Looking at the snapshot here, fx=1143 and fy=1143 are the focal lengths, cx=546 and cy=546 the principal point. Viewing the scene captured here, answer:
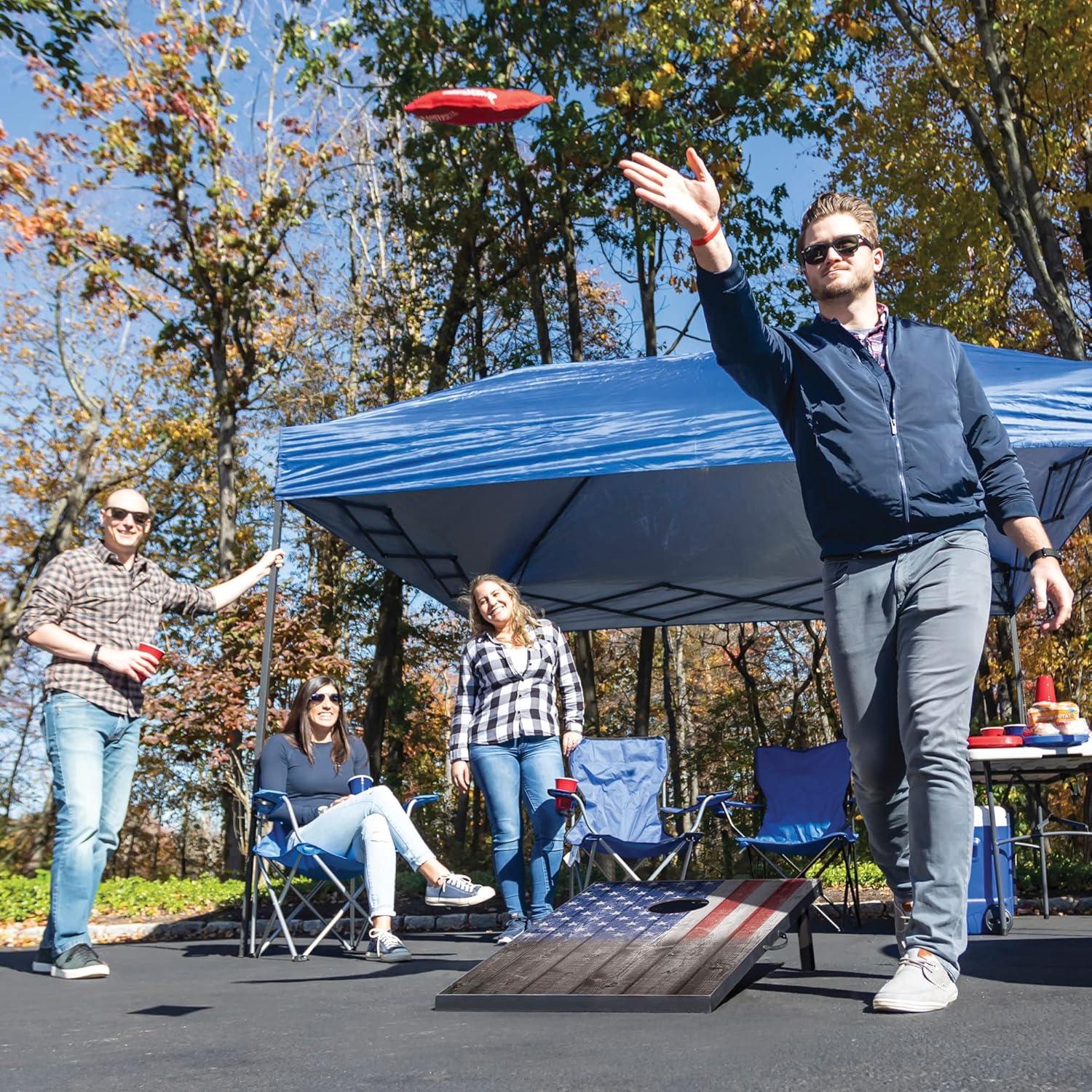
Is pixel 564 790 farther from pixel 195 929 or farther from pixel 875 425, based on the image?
pixel 195 929

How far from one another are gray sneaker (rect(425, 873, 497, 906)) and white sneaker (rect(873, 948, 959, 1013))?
132cm

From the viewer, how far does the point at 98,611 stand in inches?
145

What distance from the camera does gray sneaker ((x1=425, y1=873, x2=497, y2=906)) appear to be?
3.12m

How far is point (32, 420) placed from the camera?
1503 cm

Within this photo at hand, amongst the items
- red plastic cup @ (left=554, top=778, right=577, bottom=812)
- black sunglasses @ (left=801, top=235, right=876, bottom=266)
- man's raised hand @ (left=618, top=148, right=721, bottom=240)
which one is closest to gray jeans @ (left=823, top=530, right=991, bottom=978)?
black sunglasses @ (left=801, top=235, right=876, bottom=266)

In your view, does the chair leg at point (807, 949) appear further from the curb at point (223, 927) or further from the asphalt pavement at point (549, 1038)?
the curb at point (223, 927)

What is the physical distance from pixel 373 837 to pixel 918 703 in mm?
2261

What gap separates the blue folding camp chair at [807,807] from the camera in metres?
4.93

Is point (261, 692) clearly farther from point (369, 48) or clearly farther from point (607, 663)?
point (607, 663)

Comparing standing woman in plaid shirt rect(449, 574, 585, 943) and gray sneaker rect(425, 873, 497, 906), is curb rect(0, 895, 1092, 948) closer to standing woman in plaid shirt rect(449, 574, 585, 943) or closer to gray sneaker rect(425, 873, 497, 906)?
standing woman in plaid shirt rect(449, 574, 585, 943)

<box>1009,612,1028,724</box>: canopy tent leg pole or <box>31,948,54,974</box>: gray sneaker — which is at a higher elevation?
<box>1009,612,1028,724</box>: canopy tent leg pole

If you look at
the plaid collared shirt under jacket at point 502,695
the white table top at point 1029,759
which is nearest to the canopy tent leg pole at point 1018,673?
the white table top at point 1029,759

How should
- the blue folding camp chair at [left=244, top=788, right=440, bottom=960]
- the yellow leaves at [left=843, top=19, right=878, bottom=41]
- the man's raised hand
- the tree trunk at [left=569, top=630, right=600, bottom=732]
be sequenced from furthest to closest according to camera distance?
1. the tree trunk at [left=569, top=630, right=600, bottom=732]
2. the yellow leaves at [left=843, top=19, right=878, bottom=41]
3. the blue folding camp chair at [left=244, top=788, right=440, bottom=960]
4. the man's raised hand

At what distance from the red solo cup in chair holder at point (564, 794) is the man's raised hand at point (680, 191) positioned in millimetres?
2541
